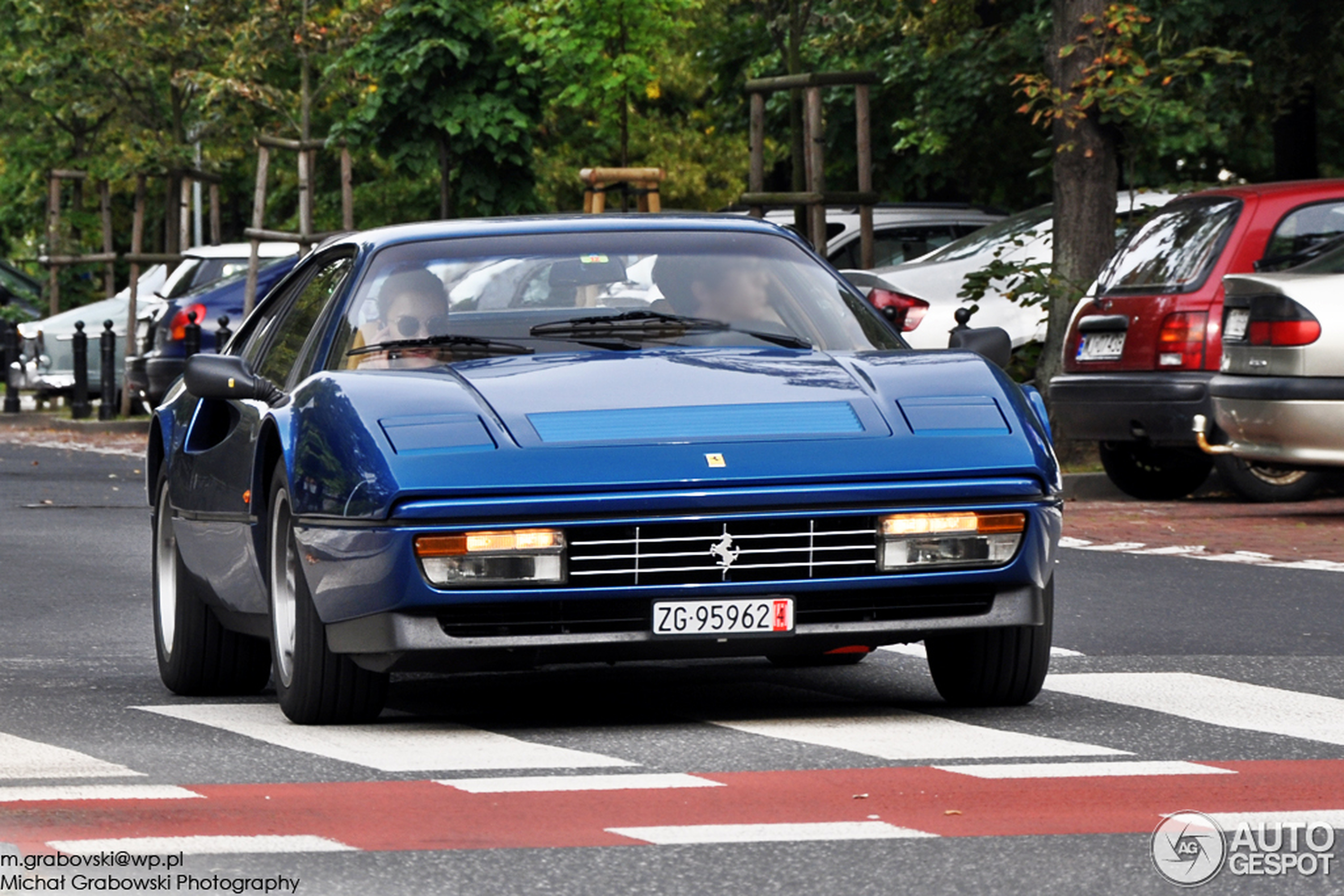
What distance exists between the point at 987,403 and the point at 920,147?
22709 mm

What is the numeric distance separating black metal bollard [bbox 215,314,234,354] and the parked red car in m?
11.9

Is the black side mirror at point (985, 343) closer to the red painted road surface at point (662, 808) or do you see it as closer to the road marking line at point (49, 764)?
the red painted road surface at point (662, 808)

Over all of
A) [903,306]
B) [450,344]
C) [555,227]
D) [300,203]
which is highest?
[300,203]

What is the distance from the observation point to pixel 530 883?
4969 millimetres

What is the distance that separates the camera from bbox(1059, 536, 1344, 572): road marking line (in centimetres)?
1232

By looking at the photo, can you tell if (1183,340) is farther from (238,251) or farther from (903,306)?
(238,251)

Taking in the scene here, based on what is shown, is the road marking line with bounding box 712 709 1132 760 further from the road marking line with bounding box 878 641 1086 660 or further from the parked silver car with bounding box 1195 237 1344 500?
the parked silver car with bounding box 1195 237 1344 500

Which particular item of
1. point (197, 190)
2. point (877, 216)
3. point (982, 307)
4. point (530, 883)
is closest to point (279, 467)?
point (530, 883)

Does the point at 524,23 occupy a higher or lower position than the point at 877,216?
higher

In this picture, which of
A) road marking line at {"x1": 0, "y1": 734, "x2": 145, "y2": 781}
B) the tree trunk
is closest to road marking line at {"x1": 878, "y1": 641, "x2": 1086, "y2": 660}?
road marking line at {"x1": 0, "y1": 734, "x2": 145, "y2": 781}

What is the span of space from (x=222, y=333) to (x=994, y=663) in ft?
66.4

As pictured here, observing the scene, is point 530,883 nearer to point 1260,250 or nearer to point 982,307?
point 1260,250

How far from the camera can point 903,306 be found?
1856 cm

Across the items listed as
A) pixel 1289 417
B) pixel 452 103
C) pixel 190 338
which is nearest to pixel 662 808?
pixel 1289 417
